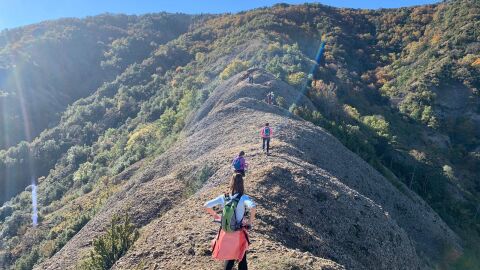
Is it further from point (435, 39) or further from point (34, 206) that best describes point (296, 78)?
point (435, 39)

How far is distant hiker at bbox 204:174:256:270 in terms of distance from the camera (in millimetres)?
7902

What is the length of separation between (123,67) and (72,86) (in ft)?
36.5

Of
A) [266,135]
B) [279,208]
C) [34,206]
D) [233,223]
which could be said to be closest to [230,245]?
[233,223]

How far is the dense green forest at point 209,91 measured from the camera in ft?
121

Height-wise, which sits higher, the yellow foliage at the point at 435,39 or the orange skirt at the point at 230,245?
the yellow foliage at the point at 435,39

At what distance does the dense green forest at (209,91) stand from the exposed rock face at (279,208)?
4.73 metres

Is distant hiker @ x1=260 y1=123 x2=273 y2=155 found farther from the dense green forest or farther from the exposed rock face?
the dense green forest

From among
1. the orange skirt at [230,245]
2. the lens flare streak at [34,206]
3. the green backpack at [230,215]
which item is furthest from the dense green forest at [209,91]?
the green backpack at [230,215]

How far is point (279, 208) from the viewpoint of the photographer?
1476cm

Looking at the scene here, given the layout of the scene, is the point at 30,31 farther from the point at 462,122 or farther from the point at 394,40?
the point at 462,122

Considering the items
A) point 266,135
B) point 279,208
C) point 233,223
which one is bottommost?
point 279,208

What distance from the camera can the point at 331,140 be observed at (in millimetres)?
28578

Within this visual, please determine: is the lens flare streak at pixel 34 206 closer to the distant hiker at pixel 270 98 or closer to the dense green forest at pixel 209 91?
the dense green forest at pixel 209 91

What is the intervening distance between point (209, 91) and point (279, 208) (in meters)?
32.8
